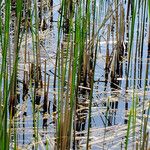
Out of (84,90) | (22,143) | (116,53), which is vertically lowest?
(22,143)

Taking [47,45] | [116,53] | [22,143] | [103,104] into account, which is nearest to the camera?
[22,143]

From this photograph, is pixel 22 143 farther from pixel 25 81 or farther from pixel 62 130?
pixel 25 81

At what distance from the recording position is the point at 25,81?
13.1 feet

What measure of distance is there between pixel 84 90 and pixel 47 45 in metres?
1.48

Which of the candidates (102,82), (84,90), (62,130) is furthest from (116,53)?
(62,130)

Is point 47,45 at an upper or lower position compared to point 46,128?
upper

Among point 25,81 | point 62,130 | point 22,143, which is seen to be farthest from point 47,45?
point 62,130

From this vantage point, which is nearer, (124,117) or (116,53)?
(124,117)

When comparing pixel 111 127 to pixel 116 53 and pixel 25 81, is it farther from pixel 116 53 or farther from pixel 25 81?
pixel 116 53

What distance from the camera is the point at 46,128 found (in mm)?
3430

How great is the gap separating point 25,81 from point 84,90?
0.47m

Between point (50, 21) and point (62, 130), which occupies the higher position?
point (50, 21)

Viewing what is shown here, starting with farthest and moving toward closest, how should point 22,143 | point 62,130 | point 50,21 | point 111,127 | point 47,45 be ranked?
point 50,21
point 47,45
point 111,127
point 22,143
point 62,130

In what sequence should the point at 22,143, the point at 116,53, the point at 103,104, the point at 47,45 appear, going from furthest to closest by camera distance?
the point at 47,45, the point at 116,53, the point at 103,104, the point at 22,143
